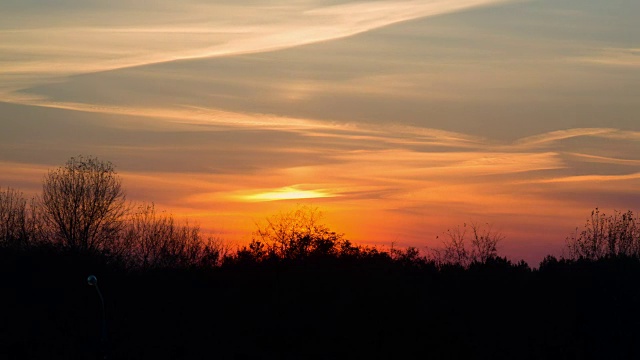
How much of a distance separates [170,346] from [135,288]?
699 cm

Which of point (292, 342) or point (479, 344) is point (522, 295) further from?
point (292, 342)

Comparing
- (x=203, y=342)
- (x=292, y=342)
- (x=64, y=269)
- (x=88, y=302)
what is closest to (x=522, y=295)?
(x=292, y=342)

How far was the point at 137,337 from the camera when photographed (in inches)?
1625

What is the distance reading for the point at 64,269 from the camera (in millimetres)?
48625

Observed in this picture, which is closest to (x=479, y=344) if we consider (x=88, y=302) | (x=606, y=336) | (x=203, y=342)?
(x=606, y=336)

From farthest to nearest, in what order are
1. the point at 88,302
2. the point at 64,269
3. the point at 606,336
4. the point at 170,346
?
1. the point at 64,269
2. the point at 88,302
3. the point at 170,346
4. the point at 606,336

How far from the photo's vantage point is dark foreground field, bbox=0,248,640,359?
38.9m

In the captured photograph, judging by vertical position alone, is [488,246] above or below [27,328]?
above

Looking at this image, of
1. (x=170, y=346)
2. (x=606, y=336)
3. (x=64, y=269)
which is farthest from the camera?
(x=64, y=269)

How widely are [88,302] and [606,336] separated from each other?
2416 cm

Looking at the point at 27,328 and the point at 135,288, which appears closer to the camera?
the point at 27,328

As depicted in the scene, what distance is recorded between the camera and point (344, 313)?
135ft

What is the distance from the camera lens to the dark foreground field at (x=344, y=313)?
128 feet

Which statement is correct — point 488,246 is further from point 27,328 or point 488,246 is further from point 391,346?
point 27,328
